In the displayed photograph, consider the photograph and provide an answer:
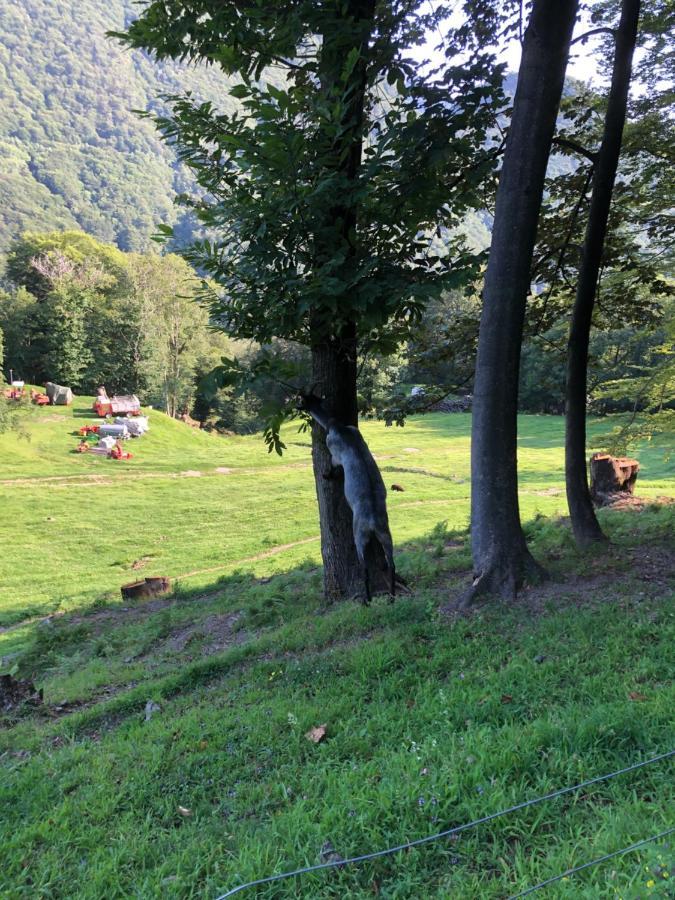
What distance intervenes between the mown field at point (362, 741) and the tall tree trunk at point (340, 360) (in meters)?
0.66

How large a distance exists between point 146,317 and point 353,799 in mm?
54981

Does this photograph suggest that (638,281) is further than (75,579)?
No

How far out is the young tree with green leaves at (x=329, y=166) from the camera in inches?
220

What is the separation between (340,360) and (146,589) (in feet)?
28.3

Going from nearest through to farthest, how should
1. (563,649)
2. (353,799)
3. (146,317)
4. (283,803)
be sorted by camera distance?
(353,799), (283,803), (563,649), (146,317)

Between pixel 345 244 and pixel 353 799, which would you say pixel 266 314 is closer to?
pixel 345 244

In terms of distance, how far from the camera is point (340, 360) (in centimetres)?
765

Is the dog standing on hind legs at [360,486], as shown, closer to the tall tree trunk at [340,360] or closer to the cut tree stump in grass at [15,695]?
the tall tree trunk at [340,360]

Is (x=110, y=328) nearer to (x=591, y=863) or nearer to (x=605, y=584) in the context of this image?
(x=605, y=584)

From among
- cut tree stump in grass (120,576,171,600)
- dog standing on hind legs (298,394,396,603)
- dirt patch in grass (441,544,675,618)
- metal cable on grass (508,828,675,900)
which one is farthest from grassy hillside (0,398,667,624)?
metal cable on grass (508,828,675,900)

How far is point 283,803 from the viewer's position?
3.48 m

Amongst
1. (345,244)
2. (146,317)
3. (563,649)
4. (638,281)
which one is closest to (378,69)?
(345,244)

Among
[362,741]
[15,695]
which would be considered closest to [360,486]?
[362,741]

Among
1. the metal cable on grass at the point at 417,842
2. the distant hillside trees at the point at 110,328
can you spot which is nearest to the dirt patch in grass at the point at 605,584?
the metal cable on grass at the point at 417,842
